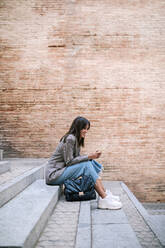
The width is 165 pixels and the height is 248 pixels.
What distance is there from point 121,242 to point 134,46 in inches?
201

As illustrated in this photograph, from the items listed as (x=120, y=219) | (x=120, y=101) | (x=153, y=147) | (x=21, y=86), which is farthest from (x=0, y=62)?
(x=120, y=219)

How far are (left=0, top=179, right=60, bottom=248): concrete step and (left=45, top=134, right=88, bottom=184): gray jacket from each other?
26 cm

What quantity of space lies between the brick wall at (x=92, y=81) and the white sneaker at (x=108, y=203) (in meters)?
2.73

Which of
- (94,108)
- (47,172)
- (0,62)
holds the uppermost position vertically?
(0,62)

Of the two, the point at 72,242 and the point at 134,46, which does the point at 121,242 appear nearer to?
the point at 72,242

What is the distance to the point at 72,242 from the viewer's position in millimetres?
2082

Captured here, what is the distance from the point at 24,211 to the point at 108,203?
123cm

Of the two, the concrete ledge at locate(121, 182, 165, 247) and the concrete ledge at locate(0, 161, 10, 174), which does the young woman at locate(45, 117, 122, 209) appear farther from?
the concrete ledge at locate(0, 161, 10, 174)

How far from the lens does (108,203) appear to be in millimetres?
3049

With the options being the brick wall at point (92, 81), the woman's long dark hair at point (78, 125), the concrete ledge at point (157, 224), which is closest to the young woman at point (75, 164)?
the woman's long dark hair at point (78, 125)

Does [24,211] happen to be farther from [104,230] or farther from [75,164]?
[75,164]

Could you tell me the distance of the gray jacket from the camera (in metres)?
3.22

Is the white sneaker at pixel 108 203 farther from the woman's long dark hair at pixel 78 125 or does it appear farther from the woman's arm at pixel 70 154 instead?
the woman's long dark hair at pixel 78 125

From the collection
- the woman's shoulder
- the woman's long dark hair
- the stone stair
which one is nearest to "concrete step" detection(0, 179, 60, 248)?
the stone stair
